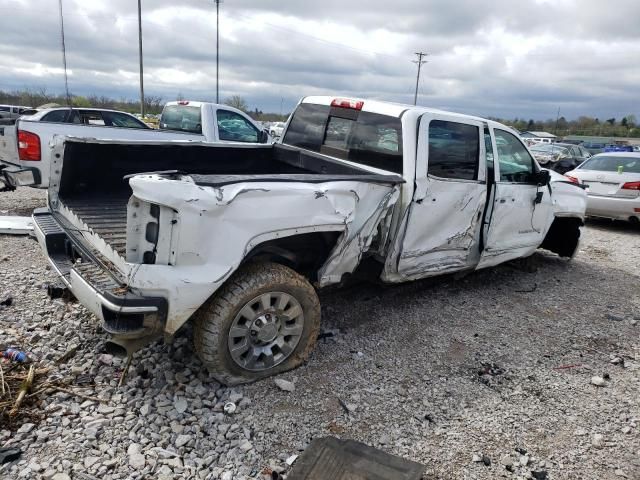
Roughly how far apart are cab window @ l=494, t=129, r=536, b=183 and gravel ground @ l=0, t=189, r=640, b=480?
4.50 feet

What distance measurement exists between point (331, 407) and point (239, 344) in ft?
2.38

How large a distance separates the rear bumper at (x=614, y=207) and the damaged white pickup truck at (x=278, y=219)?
4335mm

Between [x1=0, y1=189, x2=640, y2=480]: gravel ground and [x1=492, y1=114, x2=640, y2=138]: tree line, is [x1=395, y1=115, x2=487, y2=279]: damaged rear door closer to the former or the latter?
[x1=0, y1=189, x2=640, y2=480]: gravel ground

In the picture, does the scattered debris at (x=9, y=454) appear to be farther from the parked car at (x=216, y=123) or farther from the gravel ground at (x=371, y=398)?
the parked car at (x=216, y=123)

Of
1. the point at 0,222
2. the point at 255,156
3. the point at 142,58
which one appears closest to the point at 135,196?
the point at 255,156

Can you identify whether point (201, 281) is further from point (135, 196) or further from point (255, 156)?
point (255, 156)

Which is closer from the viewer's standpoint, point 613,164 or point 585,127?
point 613,164

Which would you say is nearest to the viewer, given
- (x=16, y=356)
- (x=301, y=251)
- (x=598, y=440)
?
(x=598, y=440)

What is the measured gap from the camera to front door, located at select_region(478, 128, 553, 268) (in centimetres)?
482

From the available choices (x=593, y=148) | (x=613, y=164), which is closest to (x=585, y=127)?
(x=593, y=148)

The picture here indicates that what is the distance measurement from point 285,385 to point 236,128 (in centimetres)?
669

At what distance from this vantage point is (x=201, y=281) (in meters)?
2.75

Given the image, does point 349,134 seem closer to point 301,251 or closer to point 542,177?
point 301,251

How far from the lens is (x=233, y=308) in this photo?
303cm
